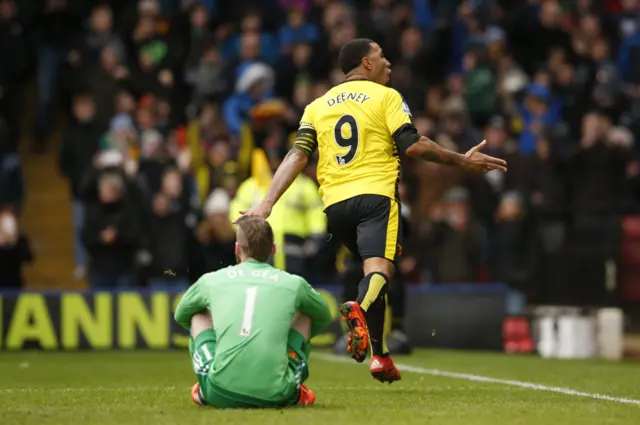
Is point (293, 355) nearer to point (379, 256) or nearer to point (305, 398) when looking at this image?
point (305, 398)

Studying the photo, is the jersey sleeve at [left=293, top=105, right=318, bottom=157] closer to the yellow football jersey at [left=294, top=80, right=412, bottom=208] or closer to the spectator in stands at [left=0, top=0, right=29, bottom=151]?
the yellow football jersey at [left=294, top=80, right=412, bottom=208]

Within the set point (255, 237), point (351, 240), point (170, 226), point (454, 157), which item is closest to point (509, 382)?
point (351, 240)

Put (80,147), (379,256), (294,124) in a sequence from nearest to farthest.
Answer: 1. (379,256)
2. (80,147)
3. (294,124)

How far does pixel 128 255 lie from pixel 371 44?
8.00m

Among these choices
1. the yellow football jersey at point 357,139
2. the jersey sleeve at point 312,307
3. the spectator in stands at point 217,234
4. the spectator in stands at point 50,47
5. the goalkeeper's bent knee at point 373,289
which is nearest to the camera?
the jersey sleeve at point 312,307

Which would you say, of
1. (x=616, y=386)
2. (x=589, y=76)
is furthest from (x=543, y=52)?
(x=616, y=386)

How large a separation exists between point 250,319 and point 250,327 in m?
0.04

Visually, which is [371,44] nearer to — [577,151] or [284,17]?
[577,151]

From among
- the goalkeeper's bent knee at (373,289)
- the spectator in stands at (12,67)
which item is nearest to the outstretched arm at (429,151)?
the goalkeeper's bent knee at (373,289)

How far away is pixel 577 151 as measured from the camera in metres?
→ 17.5

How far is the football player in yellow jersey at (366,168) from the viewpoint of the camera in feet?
30.1

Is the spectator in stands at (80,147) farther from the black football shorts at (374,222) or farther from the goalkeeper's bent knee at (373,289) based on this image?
the goalkeeper's bent knee at (373,289)

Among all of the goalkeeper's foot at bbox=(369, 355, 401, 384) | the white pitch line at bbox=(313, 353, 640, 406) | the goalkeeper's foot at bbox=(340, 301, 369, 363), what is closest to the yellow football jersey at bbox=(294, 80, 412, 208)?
the goalkeeper's foot at bbox=(340, 301, 369, 363)

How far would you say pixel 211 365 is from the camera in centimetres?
756
